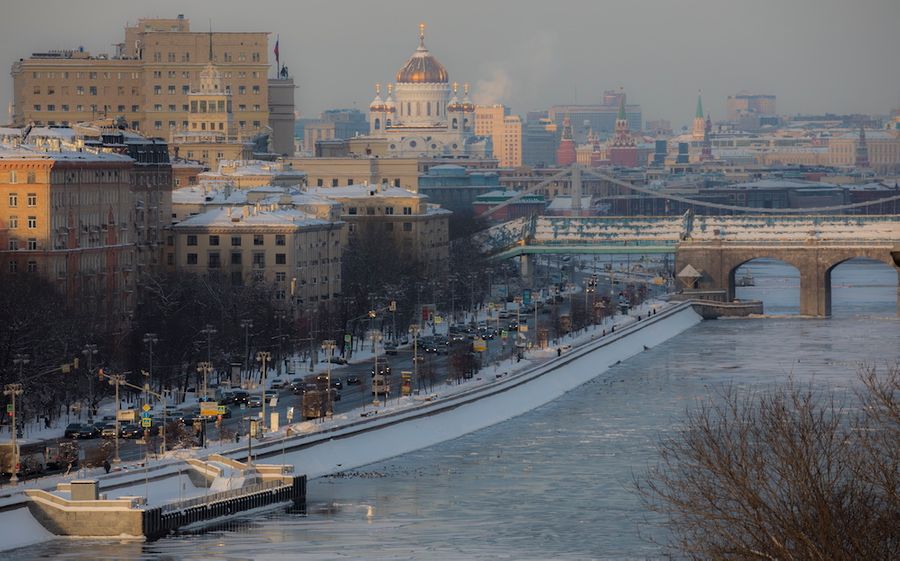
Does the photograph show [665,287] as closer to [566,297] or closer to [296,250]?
Result: [566,297]

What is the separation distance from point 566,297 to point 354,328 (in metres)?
41.5

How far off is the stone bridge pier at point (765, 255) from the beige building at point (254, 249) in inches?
1432

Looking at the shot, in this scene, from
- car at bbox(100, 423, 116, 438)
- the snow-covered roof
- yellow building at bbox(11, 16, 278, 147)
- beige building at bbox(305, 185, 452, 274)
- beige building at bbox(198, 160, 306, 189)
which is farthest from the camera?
yellow building at bbox(11, 16, 278, 147)

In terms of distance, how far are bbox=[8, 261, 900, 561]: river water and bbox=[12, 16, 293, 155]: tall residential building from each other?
2534 inches

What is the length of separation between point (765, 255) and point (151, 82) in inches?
1585

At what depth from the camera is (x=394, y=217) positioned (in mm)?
144000

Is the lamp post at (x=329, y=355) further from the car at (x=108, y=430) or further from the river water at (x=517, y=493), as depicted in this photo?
the car at (x=108, y=430)

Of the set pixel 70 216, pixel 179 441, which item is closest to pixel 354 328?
pixel 70 216

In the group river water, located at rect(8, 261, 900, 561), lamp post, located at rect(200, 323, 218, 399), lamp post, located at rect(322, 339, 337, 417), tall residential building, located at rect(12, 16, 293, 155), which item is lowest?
river water, located at rect(8, 261, 900, 561)

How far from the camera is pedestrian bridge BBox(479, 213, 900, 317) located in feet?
484

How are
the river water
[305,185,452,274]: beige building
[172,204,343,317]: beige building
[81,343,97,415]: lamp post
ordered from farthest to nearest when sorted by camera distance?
[305,185,452,274]: beige building
[172,204,343,317]: beige building
[81,343,97,415]: lamp post
the river water

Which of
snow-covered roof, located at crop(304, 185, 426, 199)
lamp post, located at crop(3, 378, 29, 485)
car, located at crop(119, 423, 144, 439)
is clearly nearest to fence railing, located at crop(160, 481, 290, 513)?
lamp post, located at crop(3, 378, 29, 485)

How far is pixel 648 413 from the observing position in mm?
88375

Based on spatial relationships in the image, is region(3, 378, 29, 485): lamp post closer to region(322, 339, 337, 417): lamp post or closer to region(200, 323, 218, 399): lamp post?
region(322, 339, 337, 417): lamp post
